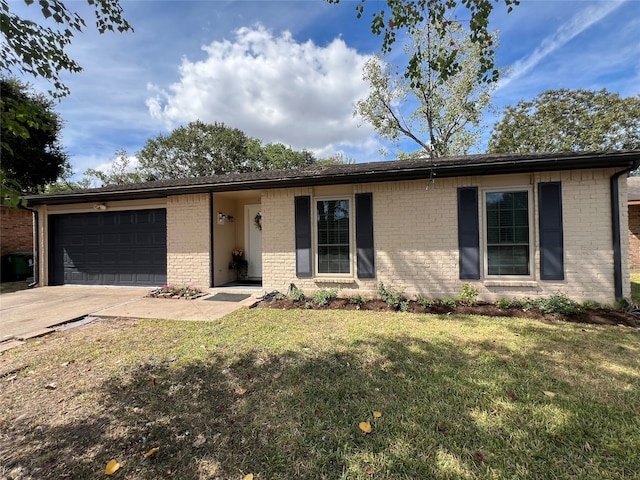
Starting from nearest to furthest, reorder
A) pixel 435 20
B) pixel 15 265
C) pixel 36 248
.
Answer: pixel 435 20 < pixel 36 248 < pixel 15 265

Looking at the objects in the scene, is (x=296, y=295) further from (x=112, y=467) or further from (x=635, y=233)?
(x=635, y=233)

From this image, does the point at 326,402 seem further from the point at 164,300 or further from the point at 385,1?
the point at 164,300

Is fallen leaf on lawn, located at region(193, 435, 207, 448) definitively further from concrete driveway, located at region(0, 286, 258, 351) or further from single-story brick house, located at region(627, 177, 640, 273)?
single-story brick house, located at region(627, 177, 640, 273)

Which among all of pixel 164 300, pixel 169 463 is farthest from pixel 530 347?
pixel 164 300

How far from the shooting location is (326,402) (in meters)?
2.63

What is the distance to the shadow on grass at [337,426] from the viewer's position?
190cm

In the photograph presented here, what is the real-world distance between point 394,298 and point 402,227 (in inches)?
62.2

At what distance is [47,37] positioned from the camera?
2.74 m

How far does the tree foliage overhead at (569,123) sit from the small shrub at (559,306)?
20.4 meters

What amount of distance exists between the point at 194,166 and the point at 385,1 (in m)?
27.1

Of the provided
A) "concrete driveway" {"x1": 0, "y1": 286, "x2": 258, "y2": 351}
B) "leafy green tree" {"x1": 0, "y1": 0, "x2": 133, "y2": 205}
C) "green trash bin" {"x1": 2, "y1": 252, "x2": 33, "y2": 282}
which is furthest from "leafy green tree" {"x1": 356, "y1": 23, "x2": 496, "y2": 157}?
"green trash bin" {"x1": 2, "y1": 252, "x2": 33, "y2": 282}

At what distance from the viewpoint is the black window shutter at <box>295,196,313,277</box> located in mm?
7023


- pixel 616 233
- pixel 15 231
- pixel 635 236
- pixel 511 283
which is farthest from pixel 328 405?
pixel 15 231

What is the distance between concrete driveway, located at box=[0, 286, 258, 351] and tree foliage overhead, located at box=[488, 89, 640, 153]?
23490mm
